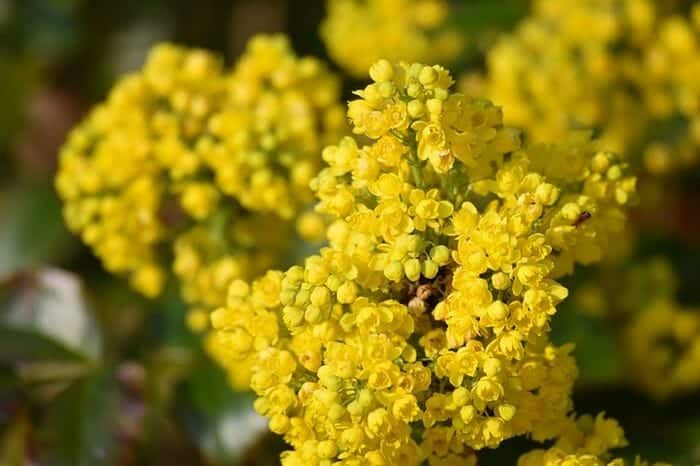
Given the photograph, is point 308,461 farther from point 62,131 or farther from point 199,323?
point 62,131

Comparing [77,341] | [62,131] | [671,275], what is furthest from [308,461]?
[62,131]

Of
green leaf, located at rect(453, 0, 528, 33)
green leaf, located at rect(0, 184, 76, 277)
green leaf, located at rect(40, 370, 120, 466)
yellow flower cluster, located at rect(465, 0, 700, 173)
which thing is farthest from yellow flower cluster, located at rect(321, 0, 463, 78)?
green leaf, located at rect(40, 370, 120, 466)

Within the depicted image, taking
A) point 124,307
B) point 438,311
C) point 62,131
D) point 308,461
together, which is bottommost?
point 308,461

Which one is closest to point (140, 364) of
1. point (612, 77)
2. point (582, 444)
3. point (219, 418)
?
point (219, 418)

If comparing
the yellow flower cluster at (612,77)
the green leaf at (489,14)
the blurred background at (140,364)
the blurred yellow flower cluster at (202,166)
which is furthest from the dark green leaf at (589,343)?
the green leaf at (489,14)

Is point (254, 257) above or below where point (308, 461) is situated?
above

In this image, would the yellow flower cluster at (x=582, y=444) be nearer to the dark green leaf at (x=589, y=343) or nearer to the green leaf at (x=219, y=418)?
the dark green leaf at (x=589, y=343)
